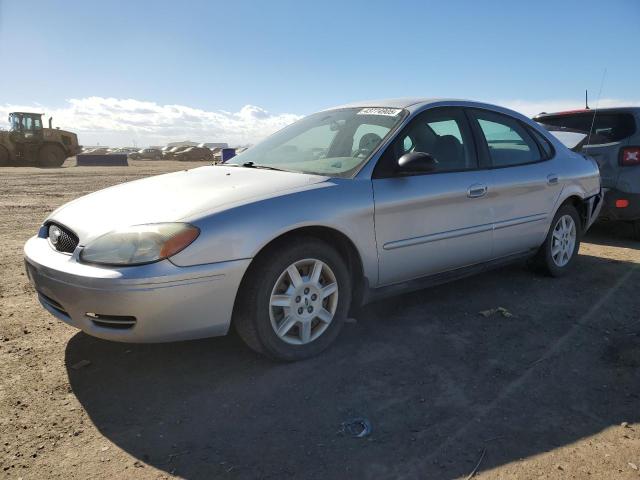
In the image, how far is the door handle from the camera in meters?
3.71

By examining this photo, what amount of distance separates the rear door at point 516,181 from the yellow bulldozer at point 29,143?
2651cm

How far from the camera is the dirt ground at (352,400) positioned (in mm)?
2123

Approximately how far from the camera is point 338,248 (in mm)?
→ 3164

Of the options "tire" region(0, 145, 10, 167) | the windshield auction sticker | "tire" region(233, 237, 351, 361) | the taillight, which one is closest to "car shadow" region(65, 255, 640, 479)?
"tire" region(233, 237, 351, 361)

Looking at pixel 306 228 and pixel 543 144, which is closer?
pixel 306 228

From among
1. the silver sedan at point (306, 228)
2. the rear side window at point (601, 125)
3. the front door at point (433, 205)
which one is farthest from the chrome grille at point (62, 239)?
the rear side window at point (601, 125)

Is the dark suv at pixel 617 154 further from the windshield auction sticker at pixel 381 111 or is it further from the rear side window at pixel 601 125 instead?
the windshield auction sticker at pixel 381 111

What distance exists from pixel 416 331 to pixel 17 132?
89.7 ft

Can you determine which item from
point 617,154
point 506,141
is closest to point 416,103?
point 506,141

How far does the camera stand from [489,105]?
4246 mm

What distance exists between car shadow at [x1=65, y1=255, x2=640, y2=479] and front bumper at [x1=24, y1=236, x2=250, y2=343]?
0.35 metres

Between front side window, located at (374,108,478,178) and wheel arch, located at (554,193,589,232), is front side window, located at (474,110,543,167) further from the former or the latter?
wheel arch, located at (554,193,589,232)

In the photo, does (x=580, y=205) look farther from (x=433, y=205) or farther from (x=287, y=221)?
(x=287, y=221)

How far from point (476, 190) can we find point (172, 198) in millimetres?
2160
